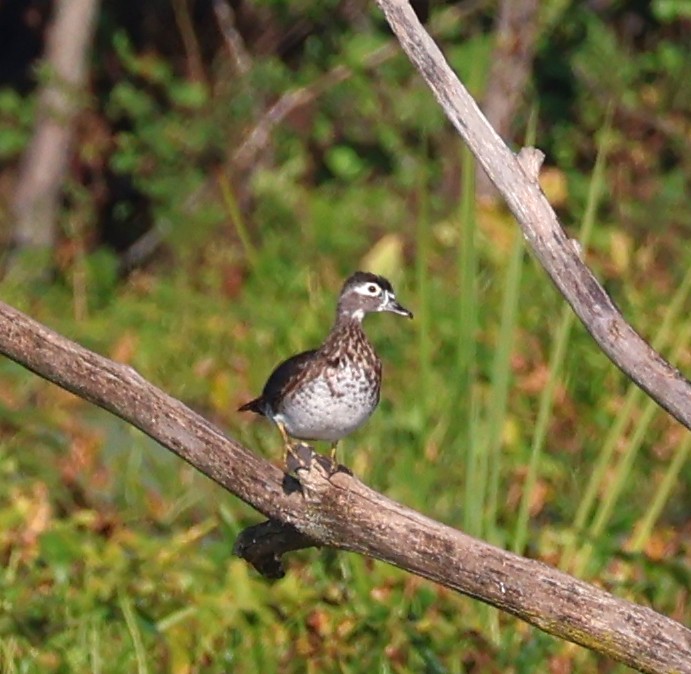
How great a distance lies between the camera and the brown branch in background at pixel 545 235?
348 centimetres

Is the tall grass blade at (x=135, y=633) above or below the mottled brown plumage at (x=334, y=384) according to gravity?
below

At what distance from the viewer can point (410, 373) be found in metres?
7.67

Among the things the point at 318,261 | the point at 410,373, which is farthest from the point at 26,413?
the point at 318,261

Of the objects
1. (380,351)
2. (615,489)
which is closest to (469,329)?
(615,489)

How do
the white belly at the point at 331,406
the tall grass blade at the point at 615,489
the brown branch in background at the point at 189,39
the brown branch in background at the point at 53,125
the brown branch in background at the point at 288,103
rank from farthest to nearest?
the brown branch in background at the point at 189,39
the brown branch in background at the point at 288,103
the brown branch in background at the point at 53,125
the tall grass blade at the point at 615,489
the white belly at the point at 331,406

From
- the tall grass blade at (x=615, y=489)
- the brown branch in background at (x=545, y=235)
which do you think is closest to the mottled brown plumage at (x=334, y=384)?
the tall grass blade at (x=615, y=489)

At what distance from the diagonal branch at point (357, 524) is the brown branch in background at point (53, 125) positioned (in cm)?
606

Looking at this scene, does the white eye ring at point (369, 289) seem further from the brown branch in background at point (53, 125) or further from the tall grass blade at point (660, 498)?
the brown branch in background at point (53, 125)

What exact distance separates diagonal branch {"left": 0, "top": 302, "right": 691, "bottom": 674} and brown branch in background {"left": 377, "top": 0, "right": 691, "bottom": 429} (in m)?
0.39

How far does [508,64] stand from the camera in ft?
32.3

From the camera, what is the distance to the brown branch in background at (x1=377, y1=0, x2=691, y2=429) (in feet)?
11.4

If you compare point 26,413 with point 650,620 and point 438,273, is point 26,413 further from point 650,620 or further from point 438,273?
point 650,620

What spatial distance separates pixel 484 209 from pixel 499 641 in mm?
4894

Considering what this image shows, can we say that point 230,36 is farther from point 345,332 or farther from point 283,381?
point 283,381
